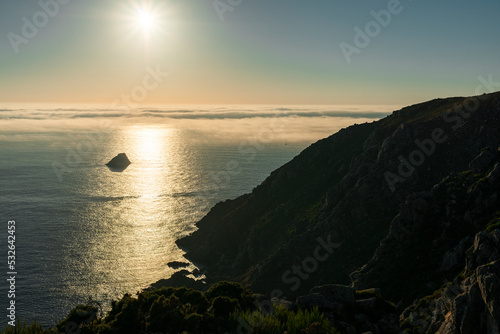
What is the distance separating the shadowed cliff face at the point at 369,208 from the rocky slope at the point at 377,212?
0.27 m

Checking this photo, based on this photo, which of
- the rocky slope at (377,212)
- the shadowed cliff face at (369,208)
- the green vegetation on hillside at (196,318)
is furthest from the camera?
the shadowed cliff face at (369,208)

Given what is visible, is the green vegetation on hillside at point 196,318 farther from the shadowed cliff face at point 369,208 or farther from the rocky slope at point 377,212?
the shadowed cliff face at point 369,208

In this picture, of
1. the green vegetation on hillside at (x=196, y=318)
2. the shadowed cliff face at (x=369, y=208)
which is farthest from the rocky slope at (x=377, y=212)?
the green vegetation on hillside at (x=196, y=318)

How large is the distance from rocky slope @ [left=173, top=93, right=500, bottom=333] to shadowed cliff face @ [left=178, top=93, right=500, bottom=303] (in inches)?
10.5

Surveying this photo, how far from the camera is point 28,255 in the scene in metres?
146

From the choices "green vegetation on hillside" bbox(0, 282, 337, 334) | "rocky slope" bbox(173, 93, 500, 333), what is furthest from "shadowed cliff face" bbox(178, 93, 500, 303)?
"green vegetation on hillside" bbox(0, 282, 337, 334)

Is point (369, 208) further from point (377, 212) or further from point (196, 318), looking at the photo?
point (196, 318)

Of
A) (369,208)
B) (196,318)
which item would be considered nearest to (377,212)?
(369,208)

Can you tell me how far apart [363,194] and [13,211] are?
622 ft

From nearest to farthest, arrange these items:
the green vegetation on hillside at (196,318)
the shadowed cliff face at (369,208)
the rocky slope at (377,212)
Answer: the green vegetation on hillside at (196,318) < the rocky slope at (377,212) < the shadowed cliff face at (369,208)

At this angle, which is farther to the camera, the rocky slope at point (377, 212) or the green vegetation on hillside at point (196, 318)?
the rocky slope at point (377, 212)

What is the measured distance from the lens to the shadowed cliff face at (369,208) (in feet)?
232

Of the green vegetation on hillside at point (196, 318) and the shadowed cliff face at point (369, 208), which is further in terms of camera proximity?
the shadowed cliff face at point (369, 208)

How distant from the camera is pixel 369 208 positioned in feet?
302
